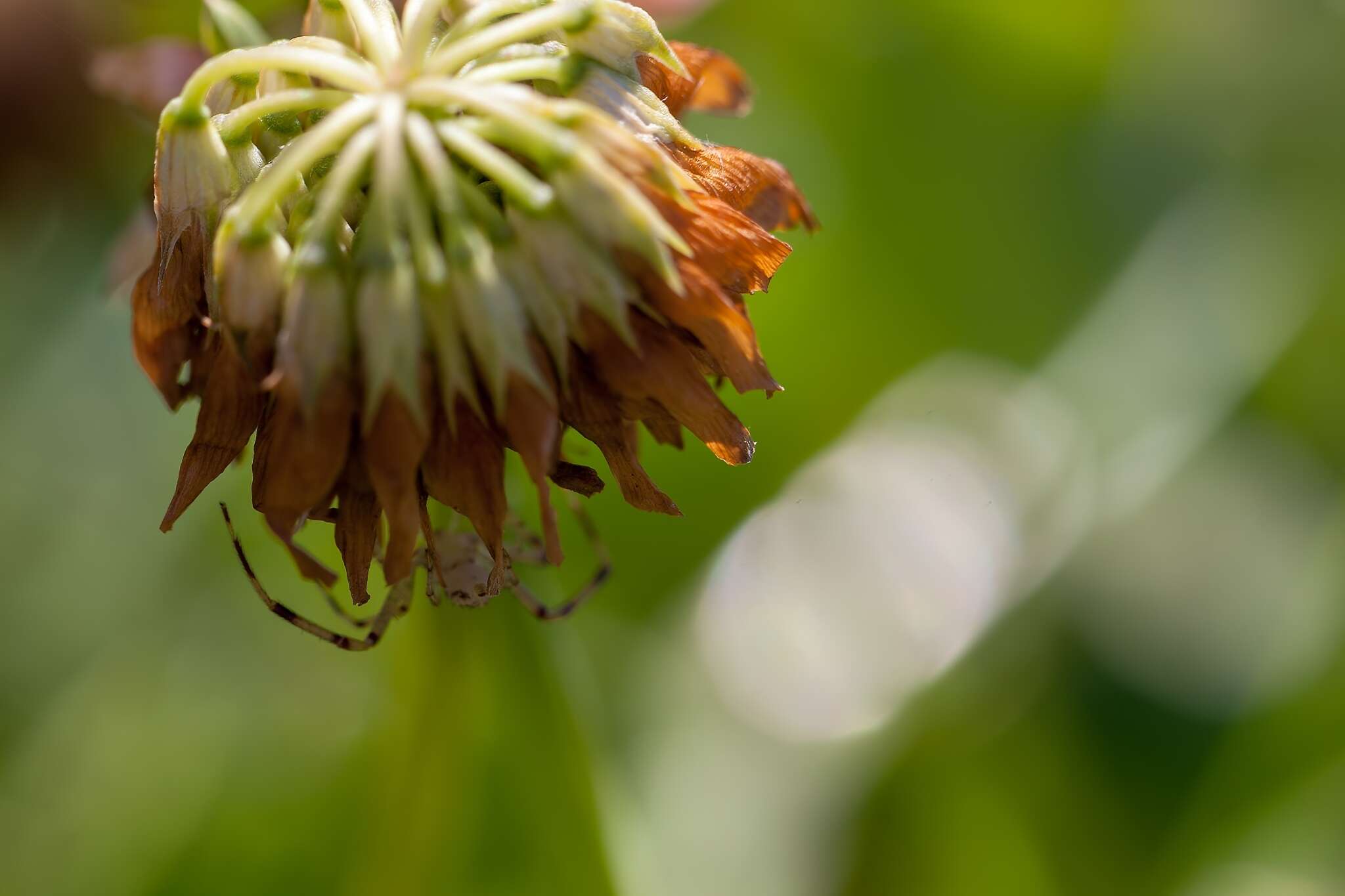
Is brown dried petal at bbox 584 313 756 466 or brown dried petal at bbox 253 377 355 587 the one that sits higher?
brown dried petal at bbox 584 313 756 466

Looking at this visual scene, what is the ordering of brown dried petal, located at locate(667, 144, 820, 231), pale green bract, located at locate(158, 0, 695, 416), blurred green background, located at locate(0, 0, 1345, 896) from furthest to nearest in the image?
blurred green background, located at locate(0, 0, 1345, 896)
brown dried petal, located at locate(667, 144, 820, 231)
pale green bract, located at locate(158, 0, 695, 416)

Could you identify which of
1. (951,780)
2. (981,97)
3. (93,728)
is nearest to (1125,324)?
(981,97)

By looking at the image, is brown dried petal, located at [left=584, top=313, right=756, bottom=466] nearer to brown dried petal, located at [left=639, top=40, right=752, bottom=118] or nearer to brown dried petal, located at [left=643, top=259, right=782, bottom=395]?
brown dried petal, located at [left=643, top=259, right=782, bottom=395]

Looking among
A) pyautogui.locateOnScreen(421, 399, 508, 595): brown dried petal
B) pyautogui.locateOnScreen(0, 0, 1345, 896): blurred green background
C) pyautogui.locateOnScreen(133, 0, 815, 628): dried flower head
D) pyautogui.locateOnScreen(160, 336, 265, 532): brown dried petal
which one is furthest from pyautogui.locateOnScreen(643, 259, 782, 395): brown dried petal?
pyautogui.locateOnScreen(0, 0, 1345, 896): blurred green background

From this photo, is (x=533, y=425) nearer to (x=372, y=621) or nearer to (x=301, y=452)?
(x=301, y=452)

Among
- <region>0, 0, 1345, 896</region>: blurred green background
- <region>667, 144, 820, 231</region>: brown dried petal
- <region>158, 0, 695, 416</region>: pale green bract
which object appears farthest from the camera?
<region>0, 0, 1345, 896</region>: blurred green background

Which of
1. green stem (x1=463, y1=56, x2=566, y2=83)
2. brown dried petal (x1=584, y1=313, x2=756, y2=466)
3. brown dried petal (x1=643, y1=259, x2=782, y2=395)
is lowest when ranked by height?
brown dried petal (x1=584, y1=313, x2=756, y2=466)
